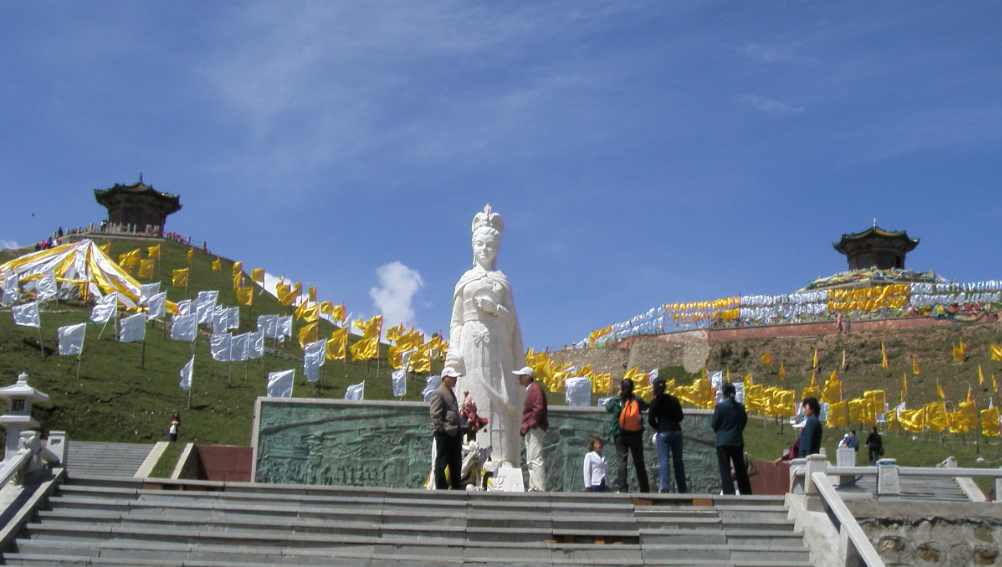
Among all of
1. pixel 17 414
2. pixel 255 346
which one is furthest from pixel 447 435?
pixel 255 346

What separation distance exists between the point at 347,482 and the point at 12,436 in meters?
5.15

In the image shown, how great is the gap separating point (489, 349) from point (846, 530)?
17.0 feet

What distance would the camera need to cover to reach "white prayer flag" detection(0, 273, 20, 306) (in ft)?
141

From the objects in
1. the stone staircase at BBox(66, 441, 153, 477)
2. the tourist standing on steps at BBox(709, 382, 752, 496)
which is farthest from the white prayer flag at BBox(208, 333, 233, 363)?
the tourist standing on steps at BBox(709, 382, 752, 496)

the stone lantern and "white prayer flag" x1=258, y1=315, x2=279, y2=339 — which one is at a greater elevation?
"white prayer flag" x1=258, y1=315, x2=279, y2=339

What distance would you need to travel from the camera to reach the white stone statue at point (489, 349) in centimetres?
1341

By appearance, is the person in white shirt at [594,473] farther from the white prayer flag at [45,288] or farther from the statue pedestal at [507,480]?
the white prayer flag at [45,288]

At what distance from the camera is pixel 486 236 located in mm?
14242

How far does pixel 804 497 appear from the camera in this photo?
11.0 meters

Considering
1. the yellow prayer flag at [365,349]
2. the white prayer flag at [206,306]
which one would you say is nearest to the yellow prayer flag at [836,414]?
the yellow prayer flag at [365,349]

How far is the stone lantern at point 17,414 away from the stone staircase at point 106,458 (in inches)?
296

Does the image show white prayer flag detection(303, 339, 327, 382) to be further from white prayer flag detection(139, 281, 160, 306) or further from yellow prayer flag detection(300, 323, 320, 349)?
white prayer flag detection(139, 281, 160, 306)

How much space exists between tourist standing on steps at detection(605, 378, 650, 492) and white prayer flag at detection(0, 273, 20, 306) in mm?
36645

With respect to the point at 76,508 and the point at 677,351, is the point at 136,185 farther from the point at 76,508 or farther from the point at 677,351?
the point at 76,508
